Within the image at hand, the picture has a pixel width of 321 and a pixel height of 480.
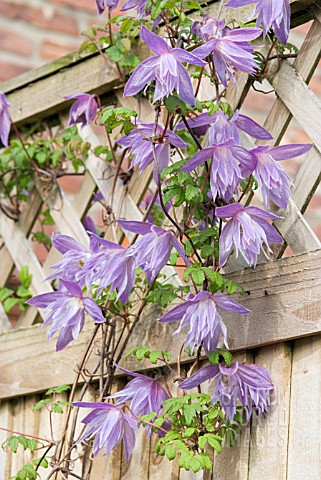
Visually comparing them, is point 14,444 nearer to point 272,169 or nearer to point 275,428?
point 275,428

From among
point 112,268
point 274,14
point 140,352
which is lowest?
point 140,352

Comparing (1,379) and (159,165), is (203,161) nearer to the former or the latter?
(159,165)

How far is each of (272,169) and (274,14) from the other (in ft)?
0.84

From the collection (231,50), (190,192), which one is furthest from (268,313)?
(231,50)

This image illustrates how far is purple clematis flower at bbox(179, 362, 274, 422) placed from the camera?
1.76 meters

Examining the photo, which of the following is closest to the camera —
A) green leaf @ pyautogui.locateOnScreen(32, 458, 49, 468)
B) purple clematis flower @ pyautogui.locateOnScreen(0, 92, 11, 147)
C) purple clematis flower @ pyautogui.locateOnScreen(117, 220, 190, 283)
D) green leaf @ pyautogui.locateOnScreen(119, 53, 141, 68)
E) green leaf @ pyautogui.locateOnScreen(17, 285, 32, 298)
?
purple clematis flower @ pyautogui.locateOnScreen(117, 220, 190, 283)

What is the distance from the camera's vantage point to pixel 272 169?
68.7 inches

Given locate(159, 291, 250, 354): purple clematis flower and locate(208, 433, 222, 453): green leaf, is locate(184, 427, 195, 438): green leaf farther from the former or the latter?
locate(159, 291, 250, 354): purple clematis flower

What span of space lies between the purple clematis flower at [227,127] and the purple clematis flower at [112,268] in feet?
0.83

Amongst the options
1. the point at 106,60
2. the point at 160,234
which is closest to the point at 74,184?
the point at 106,60

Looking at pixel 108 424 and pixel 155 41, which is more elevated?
pixel 155 41

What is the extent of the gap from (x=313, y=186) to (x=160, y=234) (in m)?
0.29

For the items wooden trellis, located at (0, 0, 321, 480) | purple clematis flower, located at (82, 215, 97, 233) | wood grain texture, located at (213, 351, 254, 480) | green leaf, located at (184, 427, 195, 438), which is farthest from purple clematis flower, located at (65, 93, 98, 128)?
green leaf, located at (184, 427, 195, 438)

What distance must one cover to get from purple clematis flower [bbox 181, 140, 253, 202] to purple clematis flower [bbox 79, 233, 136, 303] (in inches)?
7.7
